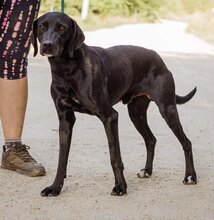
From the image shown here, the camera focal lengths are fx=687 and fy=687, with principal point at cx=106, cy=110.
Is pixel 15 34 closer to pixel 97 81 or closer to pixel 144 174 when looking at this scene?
pixel 97 81

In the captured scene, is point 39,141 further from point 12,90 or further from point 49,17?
point 49,17

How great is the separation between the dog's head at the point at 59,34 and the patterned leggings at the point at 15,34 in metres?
0.60

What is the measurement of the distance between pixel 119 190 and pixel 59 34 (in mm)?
1174

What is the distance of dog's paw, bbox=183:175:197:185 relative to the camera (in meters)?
5.22

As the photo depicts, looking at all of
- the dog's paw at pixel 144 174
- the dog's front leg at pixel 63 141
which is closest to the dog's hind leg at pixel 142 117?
the dog's paw at pixel 144 174

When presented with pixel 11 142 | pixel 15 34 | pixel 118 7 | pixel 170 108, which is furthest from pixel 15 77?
pixel 118 7

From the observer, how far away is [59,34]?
4.63 metres

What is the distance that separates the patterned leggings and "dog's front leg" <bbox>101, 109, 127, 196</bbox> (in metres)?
1.02

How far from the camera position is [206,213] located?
4.49 meters

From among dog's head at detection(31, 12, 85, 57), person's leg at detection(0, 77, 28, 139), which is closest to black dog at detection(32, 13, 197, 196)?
dog's head at detection(31, 12, 85, 57)

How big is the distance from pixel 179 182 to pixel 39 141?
1.84 meters

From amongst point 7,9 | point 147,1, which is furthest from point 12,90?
point 147,1

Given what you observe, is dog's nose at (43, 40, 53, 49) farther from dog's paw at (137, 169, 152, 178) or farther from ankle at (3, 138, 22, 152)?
dog's paw at (137, 169, 152, 178)

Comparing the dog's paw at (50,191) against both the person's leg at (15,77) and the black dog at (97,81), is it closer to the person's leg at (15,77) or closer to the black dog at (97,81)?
the black dog at (97,81)
